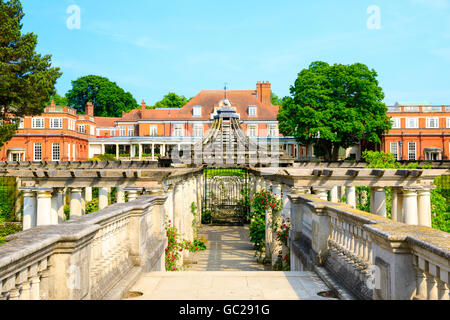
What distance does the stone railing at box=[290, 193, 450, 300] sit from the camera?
10.4 ft

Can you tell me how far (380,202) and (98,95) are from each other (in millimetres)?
80344

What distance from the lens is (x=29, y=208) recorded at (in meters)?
11.6

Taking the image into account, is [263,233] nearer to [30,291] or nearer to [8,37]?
[30,291]

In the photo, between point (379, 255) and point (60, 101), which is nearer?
point (379, 255)

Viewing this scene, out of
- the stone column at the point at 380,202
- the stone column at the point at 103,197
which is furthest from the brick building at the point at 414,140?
the stone column at the point at 103,197

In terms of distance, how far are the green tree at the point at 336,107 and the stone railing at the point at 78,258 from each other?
123 feet

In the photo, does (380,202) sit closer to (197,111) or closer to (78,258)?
(78,258)

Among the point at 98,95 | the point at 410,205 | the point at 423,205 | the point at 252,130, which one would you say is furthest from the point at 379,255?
the point at 98,95

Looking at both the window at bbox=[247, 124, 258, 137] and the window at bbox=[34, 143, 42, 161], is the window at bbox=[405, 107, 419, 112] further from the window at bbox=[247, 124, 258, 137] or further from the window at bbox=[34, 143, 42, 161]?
the window at bbox=[34, 143, 42, 161]

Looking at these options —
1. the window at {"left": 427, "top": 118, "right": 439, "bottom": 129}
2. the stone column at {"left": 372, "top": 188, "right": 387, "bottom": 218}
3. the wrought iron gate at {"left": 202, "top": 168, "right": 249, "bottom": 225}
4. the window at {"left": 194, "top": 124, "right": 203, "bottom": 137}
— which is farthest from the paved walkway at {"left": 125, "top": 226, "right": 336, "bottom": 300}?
the window at {"left": 194, "top": 124, "right": 203, "bottom": 137}

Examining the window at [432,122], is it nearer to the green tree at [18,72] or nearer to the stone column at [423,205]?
the green tree at [18,72]

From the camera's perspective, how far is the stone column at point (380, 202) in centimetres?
1195

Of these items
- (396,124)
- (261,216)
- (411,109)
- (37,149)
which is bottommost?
(261,216)
